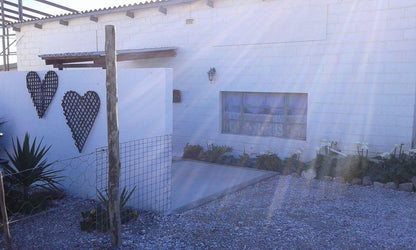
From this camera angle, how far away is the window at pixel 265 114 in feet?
28.7

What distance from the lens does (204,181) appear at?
7223mm

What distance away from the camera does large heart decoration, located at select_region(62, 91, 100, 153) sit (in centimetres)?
591

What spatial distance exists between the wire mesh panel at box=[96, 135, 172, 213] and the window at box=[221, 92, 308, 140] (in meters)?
4.08

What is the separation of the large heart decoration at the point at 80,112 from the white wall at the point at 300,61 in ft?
13.6

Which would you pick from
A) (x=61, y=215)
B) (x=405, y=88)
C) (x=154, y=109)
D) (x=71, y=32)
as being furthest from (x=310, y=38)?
(x=71, y=32)

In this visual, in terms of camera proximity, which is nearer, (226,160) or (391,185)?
(391,185)

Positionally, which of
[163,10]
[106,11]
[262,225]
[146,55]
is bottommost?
[262,225]

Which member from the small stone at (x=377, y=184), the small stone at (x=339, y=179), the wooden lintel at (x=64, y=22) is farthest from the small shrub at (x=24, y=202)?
the wooden lintel at (x=64, y=22)

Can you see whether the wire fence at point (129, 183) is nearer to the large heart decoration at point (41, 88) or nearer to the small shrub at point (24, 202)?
the small shrub at point (24, 202)

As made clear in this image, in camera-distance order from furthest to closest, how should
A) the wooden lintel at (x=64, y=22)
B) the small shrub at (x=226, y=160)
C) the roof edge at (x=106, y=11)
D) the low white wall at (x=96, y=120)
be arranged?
the wooden lintel at (x=64, y=22), the roof edge at (x=106, y=11), the small shrub at (x=226, y=160), the low white wall at (x=96, y=120)

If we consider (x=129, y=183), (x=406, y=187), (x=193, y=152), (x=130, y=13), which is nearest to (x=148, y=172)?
(x=129, y=183)

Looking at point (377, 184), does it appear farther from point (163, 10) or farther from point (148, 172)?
point (163, 10)

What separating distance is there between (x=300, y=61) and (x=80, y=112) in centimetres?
478

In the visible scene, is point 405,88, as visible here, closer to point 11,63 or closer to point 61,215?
point 61,215
